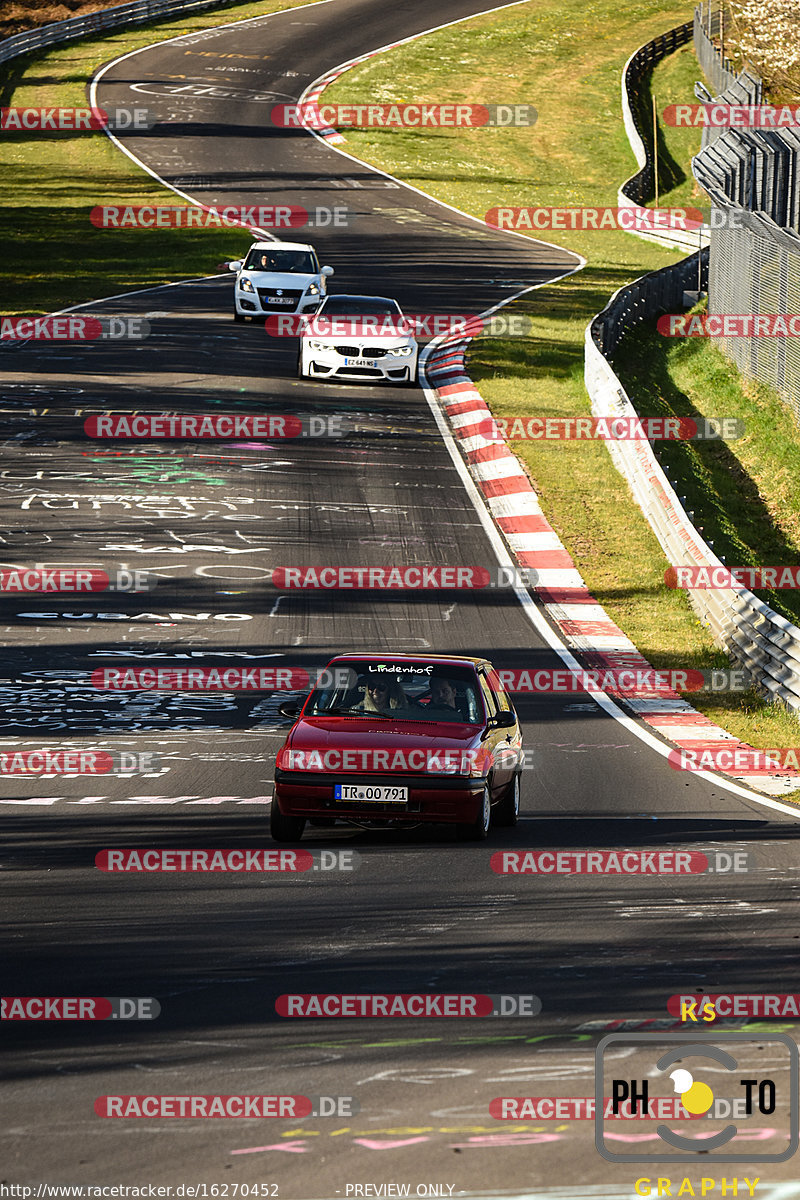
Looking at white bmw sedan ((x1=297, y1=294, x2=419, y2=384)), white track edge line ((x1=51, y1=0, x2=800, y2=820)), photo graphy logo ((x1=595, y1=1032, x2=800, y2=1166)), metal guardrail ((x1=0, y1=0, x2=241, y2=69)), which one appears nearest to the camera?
photo graphy logo ((x1=595, y1=1032, x2=800, y2=1166))

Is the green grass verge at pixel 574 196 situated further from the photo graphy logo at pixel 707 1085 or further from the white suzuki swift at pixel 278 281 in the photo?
the photo graphy logo at pixel 707 1085

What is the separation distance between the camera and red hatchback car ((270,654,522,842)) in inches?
413

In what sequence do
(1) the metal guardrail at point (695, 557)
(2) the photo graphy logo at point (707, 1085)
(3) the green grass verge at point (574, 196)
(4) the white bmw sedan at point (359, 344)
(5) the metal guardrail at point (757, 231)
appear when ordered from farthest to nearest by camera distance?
1. (4) the white bmw sedan at point (359, 344)
2. (5) the metal guardrail at point (757, 231)
3. (3) the green grass verge at point (574, 196)
4. (1) the metal guardrail at point (695, 557)
5. (2) the photo graphy logo at point (707, 1085)

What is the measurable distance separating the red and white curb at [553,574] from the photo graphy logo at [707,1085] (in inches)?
244

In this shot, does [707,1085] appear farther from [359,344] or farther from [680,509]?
[359,344]

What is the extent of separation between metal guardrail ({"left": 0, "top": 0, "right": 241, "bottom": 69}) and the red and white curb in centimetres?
4575

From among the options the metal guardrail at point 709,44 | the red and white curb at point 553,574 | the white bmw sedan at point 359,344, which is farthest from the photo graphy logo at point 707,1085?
the metal guardrail at point 709,44

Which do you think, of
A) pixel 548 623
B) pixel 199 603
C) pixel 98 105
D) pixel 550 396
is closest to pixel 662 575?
pixel 548 623

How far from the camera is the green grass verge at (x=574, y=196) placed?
→ 1998 centimetres

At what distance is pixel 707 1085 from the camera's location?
6.40 metres

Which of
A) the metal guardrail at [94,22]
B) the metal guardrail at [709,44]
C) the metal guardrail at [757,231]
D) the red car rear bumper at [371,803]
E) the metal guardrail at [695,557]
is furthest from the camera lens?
the metal guardrail at [94,22]

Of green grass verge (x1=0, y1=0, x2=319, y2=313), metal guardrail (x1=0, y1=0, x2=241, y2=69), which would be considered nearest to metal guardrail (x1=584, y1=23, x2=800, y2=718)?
green grass verge (x1=0, y1=0, x2=319, y2=313)

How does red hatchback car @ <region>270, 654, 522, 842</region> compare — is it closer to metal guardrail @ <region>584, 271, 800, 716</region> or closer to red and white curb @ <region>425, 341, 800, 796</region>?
red and white curb @ <region>425, 341, 800, 796</region>

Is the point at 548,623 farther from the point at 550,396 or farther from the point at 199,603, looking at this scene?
the point at 550,396
